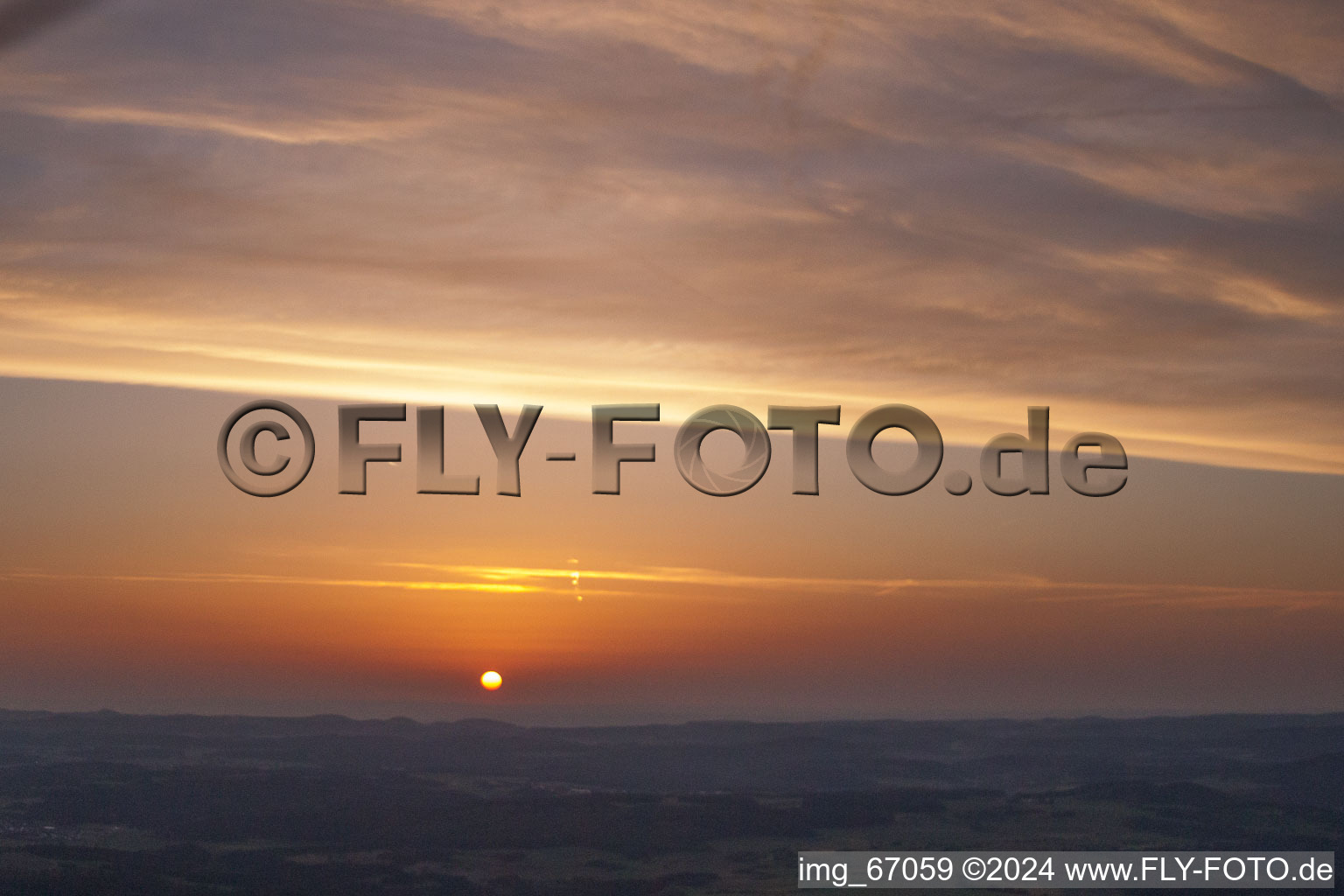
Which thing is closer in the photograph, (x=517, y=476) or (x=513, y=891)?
(x=517, y=476)

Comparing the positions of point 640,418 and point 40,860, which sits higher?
point 640,418

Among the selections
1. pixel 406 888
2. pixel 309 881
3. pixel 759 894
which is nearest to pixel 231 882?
pixel 309 881

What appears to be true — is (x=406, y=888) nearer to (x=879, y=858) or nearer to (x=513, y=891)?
(x=513, y=891)

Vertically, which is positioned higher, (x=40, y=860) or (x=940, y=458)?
(x=940, y=458)

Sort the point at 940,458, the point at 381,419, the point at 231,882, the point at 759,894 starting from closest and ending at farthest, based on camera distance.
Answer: the point at 381,419 < the point at 940,458 < the point at 759,894 < the point at 231,882

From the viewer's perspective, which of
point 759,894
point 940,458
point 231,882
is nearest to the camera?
point 940,458

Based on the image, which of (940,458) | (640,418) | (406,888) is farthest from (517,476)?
(406,888)

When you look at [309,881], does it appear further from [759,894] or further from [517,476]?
[517,476]

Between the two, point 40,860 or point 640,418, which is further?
point 40,860

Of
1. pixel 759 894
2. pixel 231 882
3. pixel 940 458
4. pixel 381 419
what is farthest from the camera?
pixel 231 882
